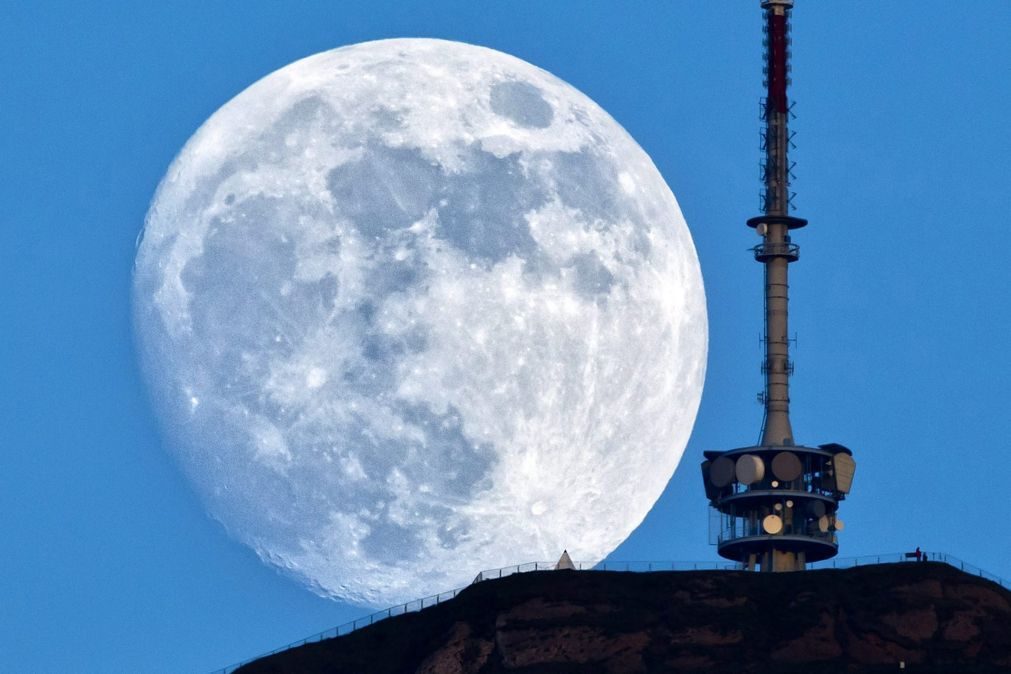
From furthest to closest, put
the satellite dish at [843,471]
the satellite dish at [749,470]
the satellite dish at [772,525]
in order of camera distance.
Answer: the satellite dish at [843,471]
the satellite dish at [749,470]
the satellite dish at [772,525]

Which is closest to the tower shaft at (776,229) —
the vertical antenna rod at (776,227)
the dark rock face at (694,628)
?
the vertical antenna rod at (776,227)

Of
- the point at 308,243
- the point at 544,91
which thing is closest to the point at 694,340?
the point at 544,91

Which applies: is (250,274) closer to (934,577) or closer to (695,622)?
(695,622)

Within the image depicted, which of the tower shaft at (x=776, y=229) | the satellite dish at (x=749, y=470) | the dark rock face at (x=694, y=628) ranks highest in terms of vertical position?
the tower shaft at (x=776, y=229)

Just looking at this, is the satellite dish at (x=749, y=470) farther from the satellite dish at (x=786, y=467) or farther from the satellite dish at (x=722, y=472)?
the satellite dish at (x=786, y=467)

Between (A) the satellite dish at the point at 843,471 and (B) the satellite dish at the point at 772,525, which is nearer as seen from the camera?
(B) the satellite dish at the point at 772,525

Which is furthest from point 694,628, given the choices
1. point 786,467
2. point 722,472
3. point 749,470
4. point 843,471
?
point 843,471
